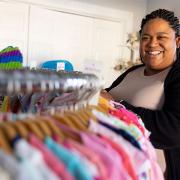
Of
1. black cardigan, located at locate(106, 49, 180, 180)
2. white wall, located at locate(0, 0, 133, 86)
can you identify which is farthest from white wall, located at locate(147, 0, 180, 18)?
black cardigan, located at locate(106, 49, 180, 180)

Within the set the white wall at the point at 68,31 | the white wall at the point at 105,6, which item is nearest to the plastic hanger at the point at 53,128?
the white wall at the point at 68,31

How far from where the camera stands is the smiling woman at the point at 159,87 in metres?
1.13

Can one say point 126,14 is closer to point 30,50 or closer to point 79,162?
point 30,50

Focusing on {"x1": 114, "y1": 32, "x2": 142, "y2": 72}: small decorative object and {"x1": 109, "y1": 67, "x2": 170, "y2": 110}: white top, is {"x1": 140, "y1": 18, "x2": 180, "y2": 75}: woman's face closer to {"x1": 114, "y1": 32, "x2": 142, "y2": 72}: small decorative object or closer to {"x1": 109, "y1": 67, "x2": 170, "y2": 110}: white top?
{"x1": 109, "y1": 67, "x2": 170, "y2": 110}: white top

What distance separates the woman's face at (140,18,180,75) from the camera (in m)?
1.31

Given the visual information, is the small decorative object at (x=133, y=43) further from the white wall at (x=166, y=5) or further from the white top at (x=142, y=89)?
the white top at (x=142, y=89)

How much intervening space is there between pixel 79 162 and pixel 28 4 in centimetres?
240

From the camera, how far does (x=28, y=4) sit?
2688mm

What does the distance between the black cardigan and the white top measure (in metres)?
0.04

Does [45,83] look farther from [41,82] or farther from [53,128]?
[53,128]

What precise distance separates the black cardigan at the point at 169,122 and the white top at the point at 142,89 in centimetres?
4

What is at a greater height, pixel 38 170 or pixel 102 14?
pixel 102 14

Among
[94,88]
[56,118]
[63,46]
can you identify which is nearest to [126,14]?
[63,46]

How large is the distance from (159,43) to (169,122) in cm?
36
